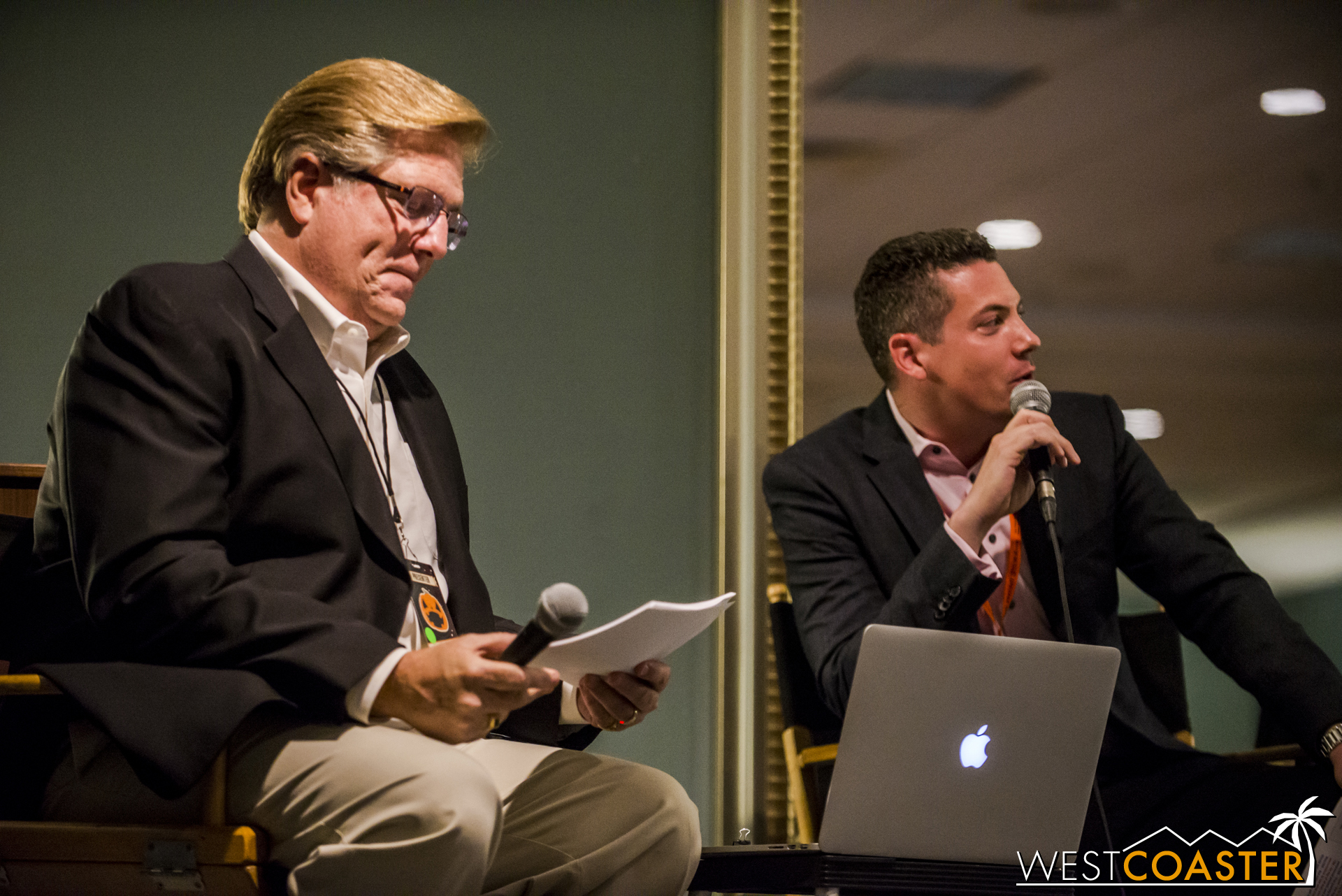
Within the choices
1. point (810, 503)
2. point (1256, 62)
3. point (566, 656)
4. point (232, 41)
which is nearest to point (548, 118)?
point (232, 41)

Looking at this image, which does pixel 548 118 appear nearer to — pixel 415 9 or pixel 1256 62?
pixel 415 9

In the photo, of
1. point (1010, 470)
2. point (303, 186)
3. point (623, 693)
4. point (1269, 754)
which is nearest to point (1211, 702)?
point (1269, 754)

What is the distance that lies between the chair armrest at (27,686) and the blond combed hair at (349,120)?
76cm

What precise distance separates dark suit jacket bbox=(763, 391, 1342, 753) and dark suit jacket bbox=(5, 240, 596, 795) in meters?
0.95

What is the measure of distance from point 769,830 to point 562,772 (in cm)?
116

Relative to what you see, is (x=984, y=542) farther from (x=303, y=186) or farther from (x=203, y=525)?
(x=203, y=525)

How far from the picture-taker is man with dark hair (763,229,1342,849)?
→ 2.11 m

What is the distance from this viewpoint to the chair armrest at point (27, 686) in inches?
54.3

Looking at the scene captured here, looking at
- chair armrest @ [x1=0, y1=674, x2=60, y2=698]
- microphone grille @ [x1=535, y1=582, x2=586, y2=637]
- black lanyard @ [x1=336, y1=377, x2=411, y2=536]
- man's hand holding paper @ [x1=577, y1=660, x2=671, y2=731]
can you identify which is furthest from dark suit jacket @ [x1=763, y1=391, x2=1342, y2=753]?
chair armrest @ [x1=0, y1=674, x2=60, y2=698]

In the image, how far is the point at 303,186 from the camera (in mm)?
1786

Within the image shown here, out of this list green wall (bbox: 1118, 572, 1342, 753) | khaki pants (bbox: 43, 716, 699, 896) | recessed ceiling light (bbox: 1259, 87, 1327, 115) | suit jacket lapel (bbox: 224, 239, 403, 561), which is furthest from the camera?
recessed ceiling light (bbox: 1259, 87, 1327, 115)

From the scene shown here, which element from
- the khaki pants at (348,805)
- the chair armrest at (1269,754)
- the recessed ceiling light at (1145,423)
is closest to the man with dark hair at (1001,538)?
the chair armrest at (1269,754)

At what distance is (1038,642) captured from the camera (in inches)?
70.1

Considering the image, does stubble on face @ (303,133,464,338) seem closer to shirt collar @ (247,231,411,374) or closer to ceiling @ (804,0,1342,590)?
shirt collar @ (247,231,411,374)
